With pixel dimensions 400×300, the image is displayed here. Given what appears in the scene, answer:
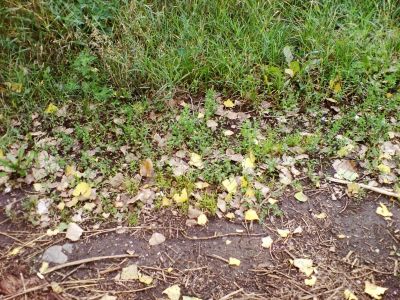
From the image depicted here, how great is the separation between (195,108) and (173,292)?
1666 mm

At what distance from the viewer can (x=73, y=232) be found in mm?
2744

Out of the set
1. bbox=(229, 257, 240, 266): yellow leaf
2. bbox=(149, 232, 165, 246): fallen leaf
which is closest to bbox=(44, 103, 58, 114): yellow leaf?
bbox=(149, 232, 165, 246): fallen leaf

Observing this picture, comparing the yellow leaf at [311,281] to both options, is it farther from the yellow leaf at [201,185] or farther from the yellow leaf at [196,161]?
the yellow leaf at [196,161]

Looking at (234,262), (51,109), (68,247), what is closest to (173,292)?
(234,262)

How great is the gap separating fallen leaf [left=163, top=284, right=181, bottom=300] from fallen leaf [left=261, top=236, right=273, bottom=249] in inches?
24.5

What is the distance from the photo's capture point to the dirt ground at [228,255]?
2.47m

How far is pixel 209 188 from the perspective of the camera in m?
3.01

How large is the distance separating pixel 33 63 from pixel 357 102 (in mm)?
2929

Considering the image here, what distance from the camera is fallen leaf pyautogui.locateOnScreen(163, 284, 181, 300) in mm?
2438

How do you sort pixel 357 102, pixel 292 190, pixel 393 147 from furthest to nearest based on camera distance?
1. pixel 357 102
2. pixel 393 147
3. pixel 292 190

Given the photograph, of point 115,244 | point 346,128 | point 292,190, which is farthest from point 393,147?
point 115,244

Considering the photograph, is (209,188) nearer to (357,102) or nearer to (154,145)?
(154,145)

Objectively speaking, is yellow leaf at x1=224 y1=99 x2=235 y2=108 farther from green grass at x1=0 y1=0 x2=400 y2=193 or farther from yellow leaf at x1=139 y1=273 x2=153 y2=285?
yellow leaf at x1=139 y1=273 x2=153 y2=285

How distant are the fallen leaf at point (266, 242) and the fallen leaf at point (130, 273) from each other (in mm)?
832
